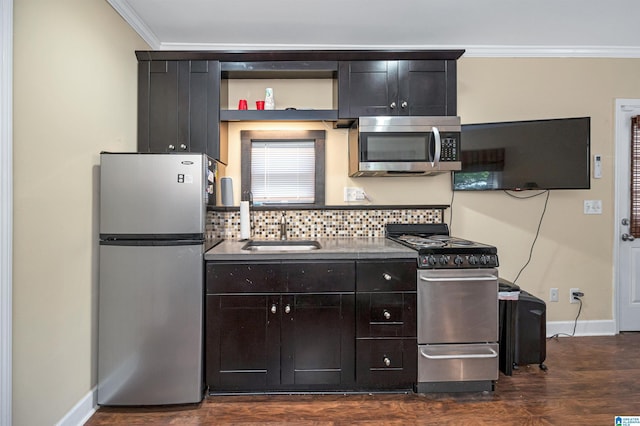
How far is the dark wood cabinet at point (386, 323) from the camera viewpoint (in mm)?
2135

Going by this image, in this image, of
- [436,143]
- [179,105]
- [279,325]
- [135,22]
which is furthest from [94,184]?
[436,143]

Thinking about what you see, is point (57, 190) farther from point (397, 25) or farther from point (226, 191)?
point (397, 25)

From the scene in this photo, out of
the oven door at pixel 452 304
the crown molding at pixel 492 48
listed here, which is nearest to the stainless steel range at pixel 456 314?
the oven door at pixel 452 304

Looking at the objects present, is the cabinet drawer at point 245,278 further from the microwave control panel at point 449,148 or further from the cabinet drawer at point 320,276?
the microwave control panel at point 449,148

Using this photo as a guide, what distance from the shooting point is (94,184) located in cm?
203

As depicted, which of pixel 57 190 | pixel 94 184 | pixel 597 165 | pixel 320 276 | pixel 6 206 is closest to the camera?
pixel 6 206

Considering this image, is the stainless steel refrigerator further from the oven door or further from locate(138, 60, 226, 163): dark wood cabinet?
the oven door

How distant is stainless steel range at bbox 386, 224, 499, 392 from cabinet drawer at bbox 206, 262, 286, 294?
927 millimetres

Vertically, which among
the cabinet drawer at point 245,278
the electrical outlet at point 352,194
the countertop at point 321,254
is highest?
the electrical outlet at point 352,194

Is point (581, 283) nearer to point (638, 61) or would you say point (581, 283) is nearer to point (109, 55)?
point (638, 61)

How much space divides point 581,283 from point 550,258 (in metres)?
0.37

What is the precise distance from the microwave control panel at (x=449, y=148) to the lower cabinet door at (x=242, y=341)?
62.4 inches

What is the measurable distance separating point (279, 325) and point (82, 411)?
1197 millimetres

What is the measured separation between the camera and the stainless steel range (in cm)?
214
